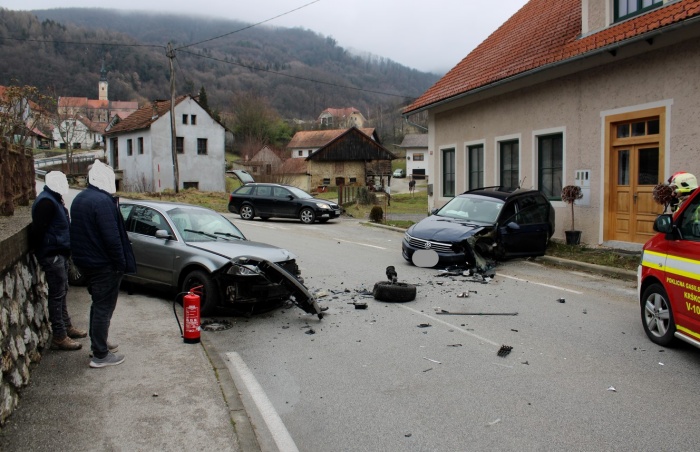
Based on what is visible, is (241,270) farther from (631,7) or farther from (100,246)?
(631,7)

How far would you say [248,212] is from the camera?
81.7 feet

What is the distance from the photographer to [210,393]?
488 cm

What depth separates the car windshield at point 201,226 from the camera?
8430mm

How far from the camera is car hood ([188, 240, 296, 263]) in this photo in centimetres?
776

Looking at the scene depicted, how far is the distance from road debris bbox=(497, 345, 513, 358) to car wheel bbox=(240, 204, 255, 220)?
64.0 ft

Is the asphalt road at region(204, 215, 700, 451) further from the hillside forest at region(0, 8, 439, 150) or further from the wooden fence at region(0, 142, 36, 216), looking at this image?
the hillside forest at region(0, 8, 439, 150)

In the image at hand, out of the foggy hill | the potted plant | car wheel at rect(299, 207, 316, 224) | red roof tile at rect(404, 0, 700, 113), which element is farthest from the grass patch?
the foggy hill

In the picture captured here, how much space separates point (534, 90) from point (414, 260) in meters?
7.50

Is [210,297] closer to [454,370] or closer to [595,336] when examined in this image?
[454,370]

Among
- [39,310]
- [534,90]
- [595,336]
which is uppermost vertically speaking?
[534,90]

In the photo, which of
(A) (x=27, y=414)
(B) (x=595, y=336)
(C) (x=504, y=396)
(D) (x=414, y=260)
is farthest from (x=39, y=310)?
(D) (x=414, y=260)

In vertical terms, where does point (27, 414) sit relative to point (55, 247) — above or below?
below

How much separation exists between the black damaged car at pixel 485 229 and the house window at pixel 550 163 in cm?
229

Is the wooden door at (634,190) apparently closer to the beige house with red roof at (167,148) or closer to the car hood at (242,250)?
the car hood at (242,250)
